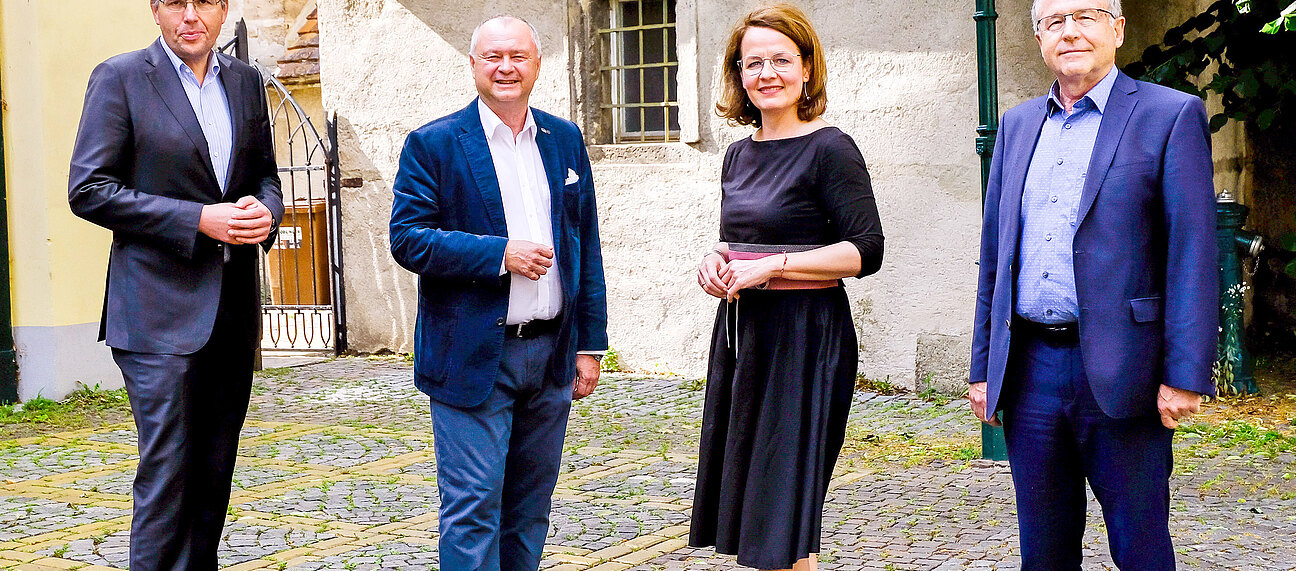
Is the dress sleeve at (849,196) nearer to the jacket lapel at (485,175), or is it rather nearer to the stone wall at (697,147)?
the jacket lapel at (485,175)

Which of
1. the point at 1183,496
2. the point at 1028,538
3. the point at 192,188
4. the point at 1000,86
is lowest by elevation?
the point at 1183,496

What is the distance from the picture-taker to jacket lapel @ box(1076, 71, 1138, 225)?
341 centimetres

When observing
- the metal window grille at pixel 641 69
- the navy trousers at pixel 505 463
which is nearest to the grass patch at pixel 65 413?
the metal window grille at pixel 641 69

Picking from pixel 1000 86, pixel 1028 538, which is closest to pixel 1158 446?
pixel 1028 538

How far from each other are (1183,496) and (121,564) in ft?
14.9

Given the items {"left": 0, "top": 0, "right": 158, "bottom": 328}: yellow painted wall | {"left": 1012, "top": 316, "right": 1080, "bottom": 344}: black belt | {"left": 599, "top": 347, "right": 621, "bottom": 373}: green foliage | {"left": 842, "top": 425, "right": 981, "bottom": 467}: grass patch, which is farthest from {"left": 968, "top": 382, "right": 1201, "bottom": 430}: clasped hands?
{"left": 0, "top": 0, "right": 158, "bottom": 328}: yellow painted wall

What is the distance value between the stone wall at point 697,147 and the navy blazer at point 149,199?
6417 millimetres

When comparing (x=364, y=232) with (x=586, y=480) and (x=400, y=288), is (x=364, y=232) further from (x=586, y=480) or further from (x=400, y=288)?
(x=586, y=480)

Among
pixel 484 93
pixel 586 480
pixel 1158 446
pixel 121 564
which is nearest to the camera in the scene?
pixel 1158 446

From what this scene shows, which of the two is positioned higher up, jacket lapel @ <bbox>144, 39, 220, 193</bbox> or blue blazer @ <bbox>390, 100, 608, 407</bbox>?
jacket lapel @ <bbox>144, 39, 220, 193</bbox>

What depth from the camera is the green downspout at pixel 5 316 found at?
32.0ft

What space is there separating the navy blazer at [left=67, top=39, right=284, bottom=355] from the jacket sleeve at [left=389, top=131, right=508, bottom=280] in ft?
2.16

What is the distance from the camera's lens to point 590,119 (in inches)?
452

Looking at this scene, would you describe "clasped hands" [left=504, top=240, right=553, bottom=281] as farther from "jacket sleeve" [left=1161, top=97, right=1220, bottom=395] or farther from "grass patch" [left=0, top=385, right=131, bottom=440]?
"grass patch" [left=0, top=385, right=131, bottom=440]
